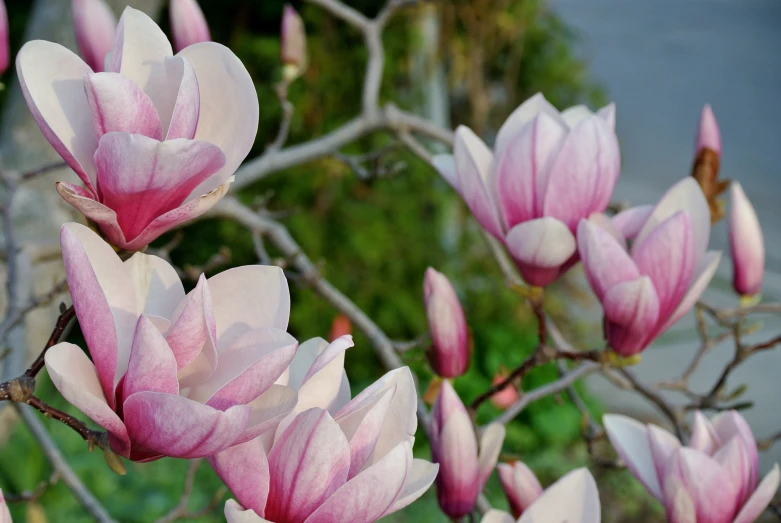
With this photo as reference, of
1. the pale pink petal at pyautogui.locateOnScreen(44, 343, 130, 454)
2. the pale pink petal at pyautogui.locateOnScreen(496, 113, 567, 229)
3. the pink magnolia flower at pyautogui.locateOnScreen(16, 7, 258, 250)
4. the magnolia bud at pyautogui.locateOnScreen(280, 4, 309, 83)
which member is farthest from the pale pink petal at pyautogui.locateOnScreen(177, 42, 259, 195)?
the magnolia bud at pyautogui.locateOnScreen(280, 4, 309, 83)

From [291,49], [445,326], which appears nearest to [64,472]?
[445,326]

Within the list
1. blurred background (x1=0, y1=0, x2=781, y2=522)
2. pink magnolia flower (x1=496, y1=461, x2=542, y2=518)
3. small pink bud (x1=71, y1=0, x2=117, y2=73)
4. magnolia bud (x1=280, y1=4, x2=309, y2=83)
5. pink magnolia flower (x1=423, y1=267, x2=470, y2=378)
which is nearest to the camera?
pink magnolia flower (x1=496, y1=461, x2=542, y2=518)

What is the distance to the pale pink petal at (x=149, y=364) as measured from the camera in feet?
1.14

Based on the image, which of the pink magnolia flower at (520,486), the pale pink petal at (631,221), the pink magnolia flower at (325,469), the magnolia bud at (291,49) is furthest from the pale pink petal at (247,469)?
the magnolia bud at (291,49)

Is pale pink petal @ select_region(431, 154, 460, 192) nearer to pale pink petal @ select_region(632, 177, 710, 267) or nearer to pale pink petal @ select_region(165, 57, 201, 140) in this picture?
pale pink petal @ select_region(632, 177, 710, 267)

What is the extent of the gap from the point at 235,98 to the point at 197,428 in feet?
0.60

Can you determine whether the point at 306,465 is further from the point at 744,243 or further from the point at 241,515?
the point at 744,243

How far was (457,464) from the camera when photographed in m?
0.55

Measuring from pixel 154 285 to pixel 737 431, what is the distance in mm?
386

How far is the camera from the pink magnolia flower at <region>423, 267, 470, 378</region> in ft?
2.21

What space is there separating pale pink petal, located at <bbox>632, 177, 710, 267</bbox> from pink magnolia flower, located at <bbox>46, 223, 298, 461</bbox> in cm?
29

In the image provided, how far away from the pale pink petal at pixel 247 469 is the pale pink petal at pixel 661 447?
287 millimetres

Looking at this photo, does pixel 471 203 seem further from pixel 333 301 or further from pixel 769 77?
pixel 769 77

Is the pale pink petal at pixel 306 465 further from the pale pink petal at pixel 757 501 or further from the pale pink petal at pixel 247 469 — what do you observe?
the pale pink petal at pixel 757 501
